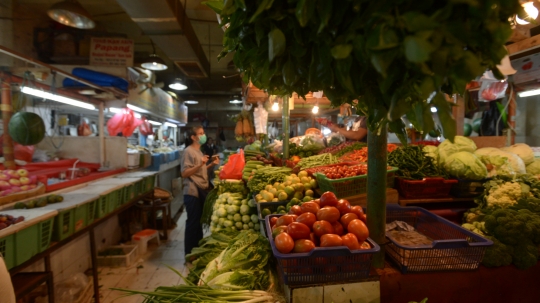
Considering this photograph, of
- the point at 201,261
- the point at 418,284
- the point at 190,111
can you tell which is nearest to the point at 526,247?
the point at 418,284

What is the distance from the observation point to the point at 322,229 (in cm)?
149

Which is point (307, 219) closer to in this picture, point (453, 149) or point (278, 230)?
point (278, 230)

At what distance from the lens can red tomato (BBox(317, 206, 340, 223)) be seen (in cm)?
156

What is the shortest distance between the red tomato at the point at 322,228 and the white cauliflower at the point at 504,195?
1.81 m

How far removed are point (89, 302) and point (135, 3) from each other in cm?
407

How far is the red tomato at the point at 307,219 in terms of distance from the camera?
156 cm

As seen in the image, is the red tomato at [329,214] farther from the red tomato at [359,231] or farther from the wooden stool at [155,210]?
the wooden stool at [155,210]

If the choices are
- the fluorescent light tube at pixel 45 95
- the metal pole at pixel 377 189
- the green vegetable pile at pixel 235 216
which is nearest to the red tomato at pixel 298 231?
the metal pole at pixel 377 189

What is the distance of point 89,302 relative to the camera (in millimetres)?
3633

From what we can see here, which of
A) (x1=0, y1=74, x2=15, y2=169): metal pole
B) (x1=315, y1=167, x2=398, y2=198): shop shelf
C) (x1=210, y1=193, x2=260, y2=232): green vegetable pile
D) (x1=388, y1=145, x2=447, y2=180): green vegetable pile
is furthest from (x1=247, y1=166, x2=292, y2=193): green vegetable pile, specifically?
(x1=0, y1=74, x2=15, y2=169): metal pole

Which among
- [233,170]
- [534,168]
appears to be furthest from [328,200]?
[534,168]

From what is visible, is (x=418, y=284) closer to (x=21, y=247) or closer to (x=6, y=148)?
(x=21, y=247)

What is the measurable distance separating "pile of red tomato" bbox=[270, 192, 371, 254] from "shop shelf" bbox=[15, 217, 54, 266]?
2503 millimetres

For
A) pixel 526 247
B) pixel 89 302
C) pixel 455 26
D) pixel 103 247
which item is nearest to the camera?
pixel 455 26
